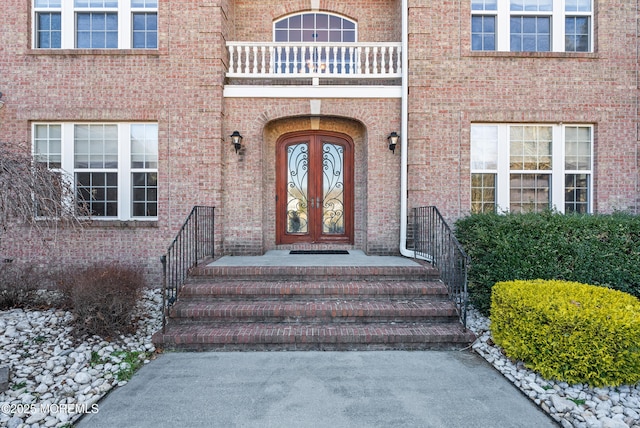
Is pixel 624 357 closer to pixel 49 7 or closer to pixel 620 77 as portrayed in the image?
pixel 620 77

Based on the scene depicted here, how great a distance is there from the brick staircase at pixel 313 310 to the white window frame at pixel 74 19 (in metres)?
5.11

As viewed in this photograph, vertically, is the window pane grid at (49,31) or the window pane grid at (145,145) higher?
the window pane grid at (49,31)

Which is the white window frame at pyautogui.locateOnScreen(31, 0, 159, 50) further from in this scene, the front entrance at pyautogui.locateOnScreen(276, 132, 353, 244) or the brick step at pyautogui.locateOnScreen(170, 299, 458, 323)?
the brick step at pyautogui.locateOnScreen(170, 299, 458, 323)

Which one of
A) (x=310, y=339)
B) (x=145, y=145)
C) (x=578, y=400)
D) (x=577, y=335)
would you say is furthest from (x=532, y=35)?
(x=145, y=145)

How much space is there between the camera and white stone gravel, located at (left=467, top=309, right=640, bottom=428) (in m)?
2.78

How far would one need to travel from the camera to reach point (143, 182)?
6.70 m

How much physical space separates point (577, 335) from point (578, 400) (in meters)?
0.59

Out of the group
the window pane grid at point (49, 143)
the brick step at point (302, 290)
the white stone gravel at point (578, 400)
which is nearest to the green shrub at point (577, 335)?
the white stone gravel at point (578, 400)

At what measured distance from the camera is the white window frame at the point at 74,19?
6.62m

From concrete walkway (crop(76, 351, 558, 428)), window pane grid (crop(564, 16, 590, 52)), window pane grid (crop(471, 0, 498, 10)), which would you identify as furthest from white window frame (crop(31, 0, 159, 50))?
window pane grid (crop(564, 16, 590, 52))

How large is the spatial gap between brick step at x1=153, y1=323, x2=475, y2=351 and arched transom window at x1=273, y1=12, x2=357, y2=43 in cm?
655

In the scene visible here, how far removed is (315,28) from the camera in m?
7.67

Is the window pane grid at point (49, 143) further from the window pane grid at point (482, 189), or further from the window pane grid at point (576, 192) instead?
the window pane grid at point (576, 192)

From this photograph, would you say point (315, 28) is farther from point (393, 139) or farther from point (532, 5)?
point (532, 5)
